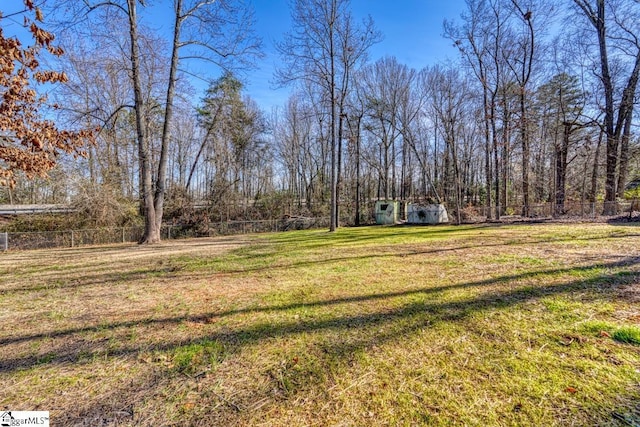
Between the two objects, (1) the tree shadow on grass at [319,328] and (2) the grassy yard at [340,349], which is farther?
(1) the tree shadow on grass at [319,328]

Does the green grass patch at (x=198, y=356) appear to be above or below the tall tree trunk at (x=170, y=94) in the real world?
below

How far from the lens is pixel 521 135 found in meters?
15.0

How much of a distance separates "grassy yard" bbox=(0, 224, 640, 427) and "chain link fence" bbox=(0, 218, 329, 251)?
11.5 m

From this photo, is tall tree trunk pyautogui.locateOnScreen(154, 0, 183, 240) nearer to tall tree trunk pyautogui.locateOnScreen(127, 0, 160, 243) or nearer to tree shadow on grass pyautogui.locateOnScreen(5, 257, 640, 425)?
tall tree trunk pyautogui.locateOnScreen(127, 0, 160, 243)

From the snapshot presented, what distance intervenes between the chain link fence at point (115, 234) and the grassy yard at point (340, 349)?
11474mm

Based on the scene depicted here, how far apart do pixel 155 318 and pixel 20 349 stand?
1.00m

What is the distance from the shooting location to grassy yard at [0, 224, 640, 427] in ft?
5.16

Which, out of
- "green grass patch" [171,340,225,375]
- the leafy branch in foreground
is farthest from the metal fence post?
"green grass patch" [171,340,225,375]

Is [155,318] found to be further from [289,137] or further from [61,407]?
[289,137]

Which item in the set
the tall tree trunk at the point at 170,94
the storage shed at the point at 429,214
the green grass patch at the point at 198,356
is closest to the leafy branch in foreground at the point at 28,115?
the green grass patch at the point at 198,356

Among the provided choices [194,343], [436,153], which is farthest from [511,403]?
[436,153]

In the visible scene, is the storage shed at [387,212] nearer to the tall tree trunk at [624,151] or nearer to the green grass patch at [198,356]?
the tall tree trunk at [624,151]

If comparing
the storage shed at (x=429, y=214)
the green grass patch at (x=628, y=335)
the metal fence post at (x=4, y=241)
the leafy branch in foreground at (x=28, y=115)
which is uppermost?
the leafy branch in foreground at (x=28, y=115)

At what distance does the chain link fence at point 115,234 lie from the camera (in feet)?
42.7
